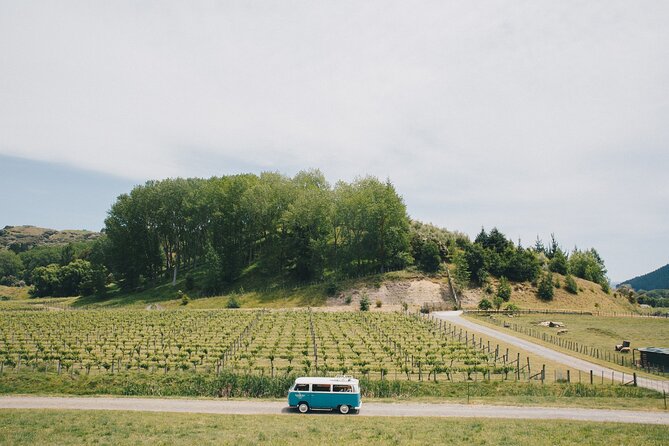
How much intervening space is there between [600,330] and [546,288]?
28.8 metres

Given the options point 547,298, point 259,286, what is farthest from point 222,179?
point 547,298

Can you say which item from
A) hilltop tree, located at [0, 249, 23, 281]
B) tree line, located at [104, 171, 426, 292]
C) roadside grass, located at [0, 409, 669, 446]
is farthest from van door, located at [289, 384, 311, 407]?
hilltop tree, located at [0, 249, 23, 281]

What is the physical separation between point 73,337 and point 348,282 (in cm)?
5027

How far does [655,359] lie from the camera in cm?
4150

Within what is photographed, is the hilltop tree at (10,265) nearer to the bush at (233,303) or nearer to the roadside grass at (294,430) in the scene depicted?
the bush at (233,303)

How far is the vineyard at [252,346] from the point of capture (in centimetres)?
3938

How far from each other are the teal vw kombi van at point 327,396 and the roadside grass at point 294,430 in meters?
1.54

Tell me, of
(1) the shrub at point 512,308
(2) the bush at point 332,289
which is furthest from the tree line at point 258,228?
(1) the shrub at point 512,308

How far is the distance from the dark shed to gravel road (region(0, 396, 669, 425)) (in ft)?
50.0

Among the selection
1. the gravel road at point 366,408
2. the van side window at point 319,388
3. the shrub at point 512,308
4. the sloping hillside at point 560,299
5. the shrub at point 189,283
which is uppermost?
the shrub at point 189,283

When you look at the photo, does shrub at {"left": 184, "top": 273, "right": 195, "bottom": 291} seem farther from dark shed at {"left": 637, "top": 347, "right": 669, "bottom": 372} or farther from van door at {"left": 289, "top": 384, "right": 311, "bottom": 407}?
dark shed at {"left": 637, "top": 347, "right": 669, "bottom": 372}

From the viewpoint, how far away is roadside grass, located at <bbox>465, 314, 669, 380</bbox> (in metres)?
51.0

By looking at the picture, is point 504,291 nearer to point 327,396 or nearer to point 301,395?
point 327,396

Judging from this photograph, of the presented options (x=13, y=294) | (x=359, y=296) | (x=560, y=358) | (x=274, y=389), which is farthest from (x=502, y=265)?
(x=13, y=294)
